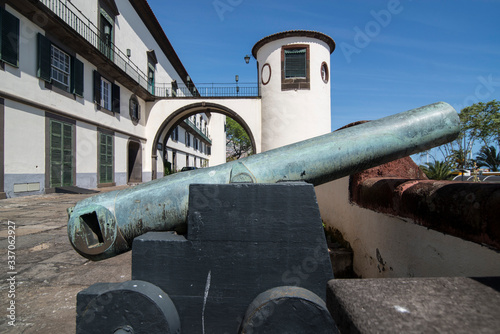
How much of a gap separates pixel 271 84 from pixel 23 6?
33.5 ft

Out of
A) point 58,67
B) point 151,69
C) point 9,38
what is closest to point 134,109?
point 151,69

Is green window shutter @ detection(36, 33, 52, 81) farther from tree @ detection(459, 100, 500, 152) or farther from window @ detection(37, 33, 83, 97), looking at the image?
tree @ detection(459, 100, 500, 152)

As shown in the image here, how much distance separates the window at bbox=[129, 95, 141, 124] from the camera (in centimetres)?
1551

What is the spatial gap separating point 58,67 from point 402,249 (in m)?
12.0

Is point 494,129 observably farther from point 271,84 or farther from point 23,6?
point 23,6

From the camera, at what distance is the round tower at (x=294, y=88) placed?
1498cm

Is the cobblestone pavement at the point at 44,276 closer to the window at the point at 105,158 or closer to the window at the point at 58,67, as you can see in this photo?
the window at the point at 58,67

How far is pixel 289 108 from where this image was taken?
49.3 feet

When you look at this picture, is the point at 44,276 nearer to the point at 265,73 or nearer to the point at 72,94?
the point at 72,94

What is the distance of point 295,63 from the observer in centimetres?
1520

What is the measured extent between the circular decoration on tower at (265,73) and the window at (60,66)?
8854 millimetres

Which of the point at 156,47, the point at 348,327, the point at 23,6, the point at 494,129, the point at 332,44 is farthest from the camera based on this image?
the point at 494,129

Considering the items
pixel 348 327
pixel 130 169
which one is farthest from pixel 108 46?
pixel 348 327

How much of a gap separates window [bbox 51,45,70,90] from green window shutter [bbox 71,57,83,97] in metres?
0.16
